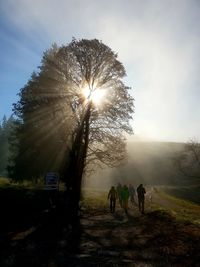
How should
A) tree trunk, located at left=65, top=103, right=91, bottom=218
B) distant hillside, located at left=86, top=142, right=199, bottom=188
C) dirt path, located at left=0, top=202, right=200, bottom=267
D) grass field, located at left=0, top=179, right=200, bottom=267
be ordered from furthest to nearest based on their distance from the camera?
distant hillside, located at left=86, top=142, right=199, bottom=188 < tree trunk, located at left=65, top=103, right=91, bottom=218 < grass field, located at left=0, top=179, right=200, bottom=267 < dirt path, located at left=0, top=202, right=200, bottom=267

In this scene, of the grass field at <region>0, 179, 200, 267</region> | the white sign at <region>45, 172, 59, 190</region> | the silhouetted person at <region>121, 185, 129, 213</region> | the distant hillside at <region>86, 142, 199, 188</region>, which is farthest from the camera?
the distant hillside at <region>86, 142, 199, 188</region>

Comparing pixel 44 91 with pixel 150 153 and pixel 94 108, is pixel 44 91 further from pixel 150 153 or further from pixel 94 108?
pixel 150 153

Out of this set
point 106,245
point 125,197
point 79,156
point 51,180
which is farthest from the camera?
point 79,156

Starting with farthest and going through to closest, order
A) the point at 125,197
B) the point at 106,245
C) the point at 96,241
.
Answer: the point at 125,197, the point at 96,241, the point at 106,245

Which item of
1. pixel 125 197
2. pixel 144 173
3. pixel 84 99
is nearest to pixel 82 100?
pixel 84 99

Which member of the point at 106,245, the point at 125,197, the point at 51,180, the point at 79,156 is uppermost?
the point at 79,156

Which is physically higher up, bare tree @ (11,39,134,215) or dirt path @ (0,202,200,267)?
bare tree @ (11,39,134,215)

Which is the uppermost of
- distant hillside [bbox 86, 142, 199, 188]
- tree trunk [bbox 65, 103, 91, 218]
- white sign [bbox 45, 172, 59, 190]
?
distant hillside [bbox 86, 142, 199, 188]

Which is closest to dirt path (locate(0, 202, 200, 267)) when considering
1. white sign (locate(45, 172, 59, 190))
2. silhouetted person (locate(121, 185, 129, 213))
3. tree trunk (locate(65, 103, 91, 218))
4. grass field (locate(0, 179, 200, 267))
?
grass field (locate(0, 179, 200, 267))

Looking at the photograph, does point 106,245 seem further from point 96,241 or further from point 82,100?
point 82,100

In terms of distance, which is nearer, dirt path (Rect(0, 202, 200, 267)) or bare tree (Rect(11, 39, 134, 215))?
dirt path (Rect(0, 202, 200, 267))

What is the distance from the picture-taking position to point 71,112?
34750mm

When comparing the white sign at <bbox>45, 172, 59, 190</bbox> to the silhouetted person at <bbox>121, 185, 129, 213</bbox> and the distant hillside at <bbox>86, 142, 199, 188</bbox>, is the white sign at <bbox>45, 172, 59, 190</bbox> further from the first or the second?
the distant hillside at <bbox>86, 142, 199, 188</bbox>

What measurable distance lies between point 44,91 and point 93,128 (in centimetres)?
533
